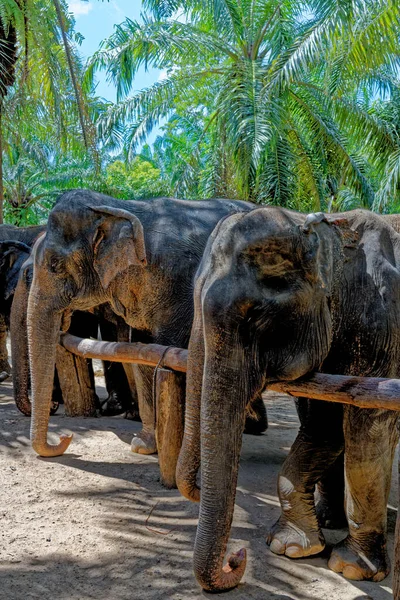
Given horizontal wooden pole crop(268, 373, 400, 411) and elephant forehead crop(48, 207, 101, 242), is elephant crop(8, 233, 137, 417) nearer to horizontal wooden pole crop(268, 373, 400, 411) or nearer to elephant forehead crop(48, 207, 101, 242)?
elephant forehead crop(48, 207, 101, 242)

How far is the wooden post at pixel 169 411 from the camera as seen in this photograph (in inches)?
184

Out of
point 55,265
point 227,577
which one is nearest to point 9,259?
point 55,265

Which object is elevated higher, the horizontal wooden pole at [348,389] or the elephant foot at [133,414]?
the horizontal wooden pole at [348,389]

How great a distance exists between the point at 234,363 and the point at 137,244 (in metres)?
2.49

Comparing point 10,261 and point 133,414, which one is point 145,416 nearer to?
point 133,414

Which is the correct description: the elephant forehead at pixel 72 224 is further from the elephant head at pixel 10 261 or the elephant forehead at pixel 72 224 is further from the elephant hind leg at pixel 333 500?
the elephant head at pixel 10 261

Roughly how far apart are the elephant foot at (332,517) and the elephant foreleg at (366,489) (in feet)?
2.26

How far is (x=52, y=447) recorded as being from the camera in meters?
5.60

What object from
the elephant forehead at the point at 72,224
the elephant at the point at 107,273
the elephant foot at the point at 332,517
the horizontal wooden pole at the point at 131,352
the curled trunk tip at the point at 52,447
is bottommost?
the elephant foot at the point at 332,517

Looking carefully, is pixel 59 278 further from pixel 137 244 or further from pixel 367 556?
pixel 367 556

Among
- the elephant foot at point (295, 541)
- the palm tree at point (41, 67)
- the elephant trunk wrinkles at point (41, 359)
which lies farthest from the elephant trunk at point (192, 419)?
the palm tree at point (41, 67)

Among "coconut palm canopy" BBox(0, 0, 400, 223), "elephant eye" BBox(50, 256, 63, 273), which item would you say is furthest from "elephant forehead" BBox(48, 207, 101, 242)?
"coconut palm canopy" BBox(0, 0, 400, 223)

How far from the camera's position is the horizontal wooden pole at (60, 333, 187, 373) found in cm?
442

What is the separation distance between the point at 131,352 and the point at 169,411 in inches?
22.3
